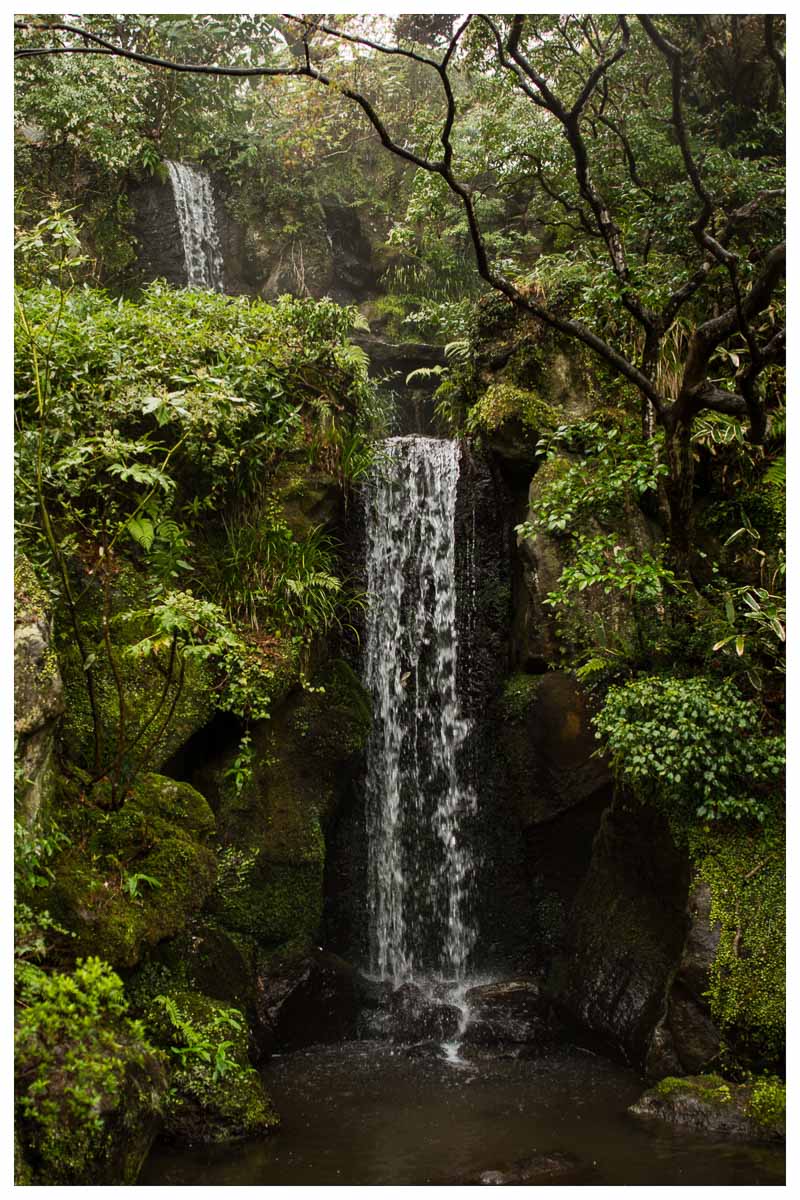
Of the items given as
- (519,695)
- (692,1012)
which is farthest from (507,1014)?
(519,695)

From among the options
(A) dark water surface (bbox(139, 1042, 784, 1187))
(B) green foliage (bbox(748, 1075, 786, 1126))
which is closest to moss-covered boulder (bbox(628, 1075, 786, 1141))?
(B) green foliage (bbox(748, 1075, 786, 1126))

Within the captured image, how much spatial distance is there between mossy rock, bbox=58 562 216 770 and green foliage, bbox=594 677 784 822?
2.88 metres

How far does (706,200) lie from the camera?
5.70 m

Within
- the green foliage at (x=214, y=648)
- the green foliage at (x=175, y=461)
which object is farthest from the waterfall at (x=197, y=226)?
the green foliage at (x=214, y=648)

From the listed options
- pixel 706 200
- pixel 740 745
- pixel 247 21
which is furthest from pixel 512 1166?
pixel 247 21

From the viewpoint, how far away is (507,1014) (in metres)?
6.98

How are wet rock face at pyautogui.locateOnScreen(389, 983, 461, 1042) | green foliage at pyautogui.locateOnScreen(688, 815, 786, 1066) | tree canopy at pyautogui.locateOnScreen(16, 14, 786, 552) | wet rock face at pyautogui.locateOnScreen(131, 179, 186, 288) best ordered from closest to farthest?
green foliage at pyautogui.locateOnScreen(688, 815, 786, 1066) → tree canopy at pyautogui.locateOnScreen(16, 14, 786, 552) → wet rock face at pyautogui.locateOnScreen(389, 983, 461, 1042) → wet rock face at pyautogui.locateOnScreen(131, 179, 186, 288)

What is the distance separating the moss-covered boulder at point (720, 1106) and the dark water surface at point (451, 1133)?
135 millimetres

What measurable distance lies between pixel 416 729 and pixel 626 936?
2735 mm

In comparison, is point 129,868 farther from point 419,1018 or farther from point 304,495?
point 304,495

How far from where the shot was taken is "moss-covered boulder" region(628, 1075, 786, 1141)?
15.8ft

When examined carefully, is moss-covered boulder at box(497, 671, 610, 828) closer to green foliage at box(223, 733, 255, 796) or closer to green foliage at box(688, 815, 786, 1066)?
green foliage at box(688, 815, 786, 1066)

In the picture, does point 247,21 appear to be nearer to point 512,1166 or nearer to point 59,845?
point 59,845
